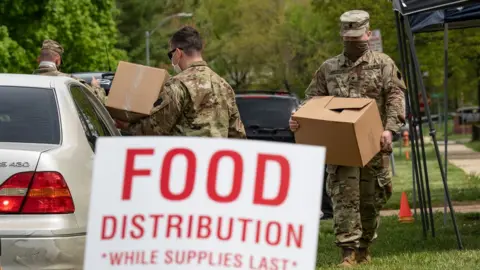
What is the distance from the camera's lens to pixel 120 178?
4.95 metres

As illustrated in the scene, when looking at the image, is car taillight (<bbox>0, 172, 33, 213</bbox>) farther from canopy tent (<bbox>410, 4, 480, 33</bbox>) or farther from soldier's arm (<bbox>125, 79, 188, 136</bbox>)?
canopy tent (<bbox>410, 4, 480, 33</bbox>)

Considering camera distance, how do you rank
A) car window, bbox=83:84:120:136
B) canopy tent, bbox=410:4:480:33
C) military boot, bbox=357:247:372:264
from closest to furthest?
car window, bbox=83:84:120:136
military boot, bbox=357:247:372:264
canopy tent, bbox=410:4:480:33

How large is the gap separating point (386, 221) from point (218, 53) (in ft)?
184

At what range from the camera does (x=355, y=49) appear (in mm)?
9062

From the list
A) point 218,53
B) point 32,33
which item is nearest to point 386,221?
point 32,33

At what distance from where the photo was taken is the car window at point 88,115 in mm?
7344

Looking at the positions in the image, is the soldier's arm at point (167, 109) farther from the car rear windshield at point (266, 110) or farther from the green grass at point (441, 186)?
the green grass at point (441, 186)

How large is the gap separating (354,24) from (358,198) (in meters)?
1.27

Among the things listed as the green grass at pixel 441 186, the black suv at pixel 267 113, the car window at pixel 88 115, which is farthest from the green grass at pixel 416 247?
the green grass at pixel 441 186

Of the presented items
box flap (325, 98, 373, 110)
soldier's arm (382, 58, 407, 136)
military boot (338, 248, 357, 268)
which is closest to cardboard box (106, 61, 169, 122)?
box flap (325, 98, 373, 110)

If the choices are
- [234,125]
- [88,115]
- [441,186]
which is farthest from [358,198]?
[441,186]

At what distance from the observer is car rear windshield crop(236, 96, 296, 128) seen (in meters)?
15.8

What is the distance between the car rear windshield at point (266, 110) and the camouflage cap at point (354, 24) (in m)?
6.59

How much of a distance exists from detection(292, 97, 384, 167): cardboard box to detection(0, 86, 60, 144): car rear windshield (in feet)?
7.10
